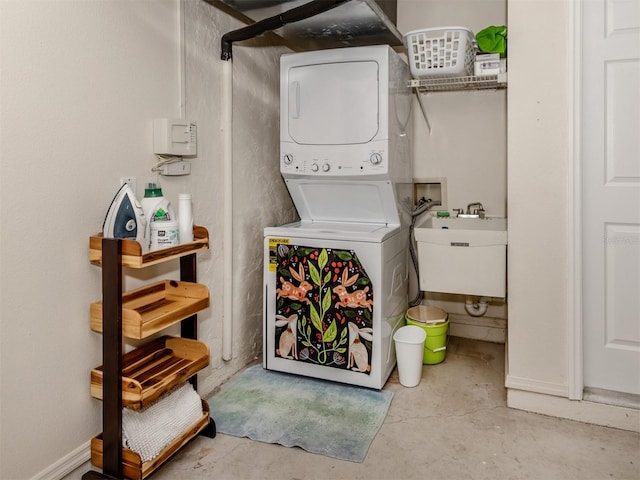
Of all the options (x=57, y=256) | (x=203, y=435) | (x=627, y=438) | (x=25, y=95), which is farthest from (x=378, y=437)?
(x=25, y=95)

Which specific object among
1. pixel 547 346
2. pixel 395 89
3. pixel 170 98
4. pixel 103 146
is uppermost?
pixel 395 89

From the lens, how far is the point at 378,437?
206cm

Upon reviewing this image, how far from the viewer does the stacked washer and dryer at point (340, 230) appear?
7.91 ft

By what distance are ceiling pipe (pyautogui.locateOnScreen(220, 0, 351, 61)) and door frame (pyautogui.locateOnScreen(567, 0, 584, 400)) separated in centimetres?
102

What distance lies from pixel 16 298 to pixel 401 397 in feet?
5.84

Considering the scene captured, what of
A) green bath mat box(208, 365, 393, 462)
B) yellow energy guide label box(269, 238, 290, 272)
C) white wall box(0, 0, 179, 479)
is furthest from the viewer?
yellow energy guide label box(269, 238, 290, 272)

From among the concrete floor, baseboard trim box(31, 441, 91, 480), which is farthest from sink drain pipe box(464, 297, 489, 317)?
baseboard trim box(31, 441, 91, 480)

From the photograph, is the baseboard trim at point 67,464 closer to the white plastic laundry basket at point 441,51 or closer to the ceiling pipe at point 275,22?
the ceiling pipe at point 275,22

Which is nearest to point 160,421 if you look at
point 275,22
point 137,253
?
point 137,253

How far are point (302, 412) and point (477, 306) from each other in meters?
1.50

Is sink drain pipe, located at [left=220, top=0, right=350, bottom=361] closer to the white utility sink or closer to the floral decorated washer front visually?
the floral decorated washer front

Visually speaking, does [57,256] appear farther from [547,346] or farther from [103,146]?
[547,346]

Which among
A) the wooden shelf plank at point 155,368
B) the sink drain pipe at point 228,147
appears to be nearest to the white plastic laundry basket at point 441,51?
the sink drain pipe at point 228,147

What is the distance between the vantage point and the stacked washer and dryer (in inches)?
95.0
